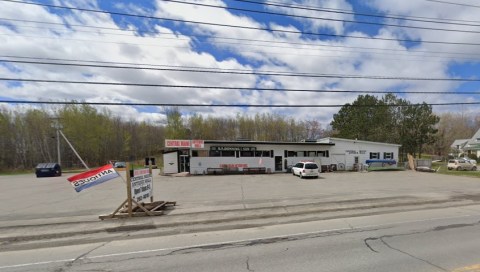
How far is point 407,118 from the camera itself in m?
54.4

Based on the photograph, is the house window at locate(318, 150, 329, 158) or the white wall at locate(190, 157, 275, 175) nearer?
the white wall at locate(190, 157, 275, 175)

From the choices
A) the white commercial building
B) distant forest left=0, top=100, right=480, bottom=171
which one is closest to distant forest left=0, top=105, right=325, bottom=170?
distant forest left=0, top=100, right=480, bottom=171

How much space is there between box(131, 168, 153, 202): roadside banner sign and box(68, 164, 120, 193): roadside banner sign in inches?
34.7

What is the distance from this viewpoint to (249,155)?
33.3m

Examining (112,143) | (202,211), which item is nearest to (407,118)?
(202,211)

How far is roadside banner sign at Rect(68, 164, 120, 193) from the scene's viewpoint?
372 inches

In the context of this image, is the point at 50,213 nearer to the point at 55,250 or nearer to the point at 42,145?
the point at 55,250

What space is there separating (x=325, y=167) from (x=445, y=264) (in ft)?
104

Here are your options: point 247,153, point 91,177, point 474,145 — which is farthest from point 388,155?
point 91,177

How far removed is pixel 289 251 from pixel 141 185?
732cm

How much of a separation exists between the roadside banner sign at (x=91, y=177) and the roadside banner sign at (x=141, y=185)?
34.7 inches

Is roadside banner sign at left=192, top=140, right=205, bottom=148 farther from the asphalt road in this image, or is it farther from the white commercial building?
the asphalt road

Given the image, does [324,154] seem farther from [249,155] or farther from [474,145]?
[474,145]

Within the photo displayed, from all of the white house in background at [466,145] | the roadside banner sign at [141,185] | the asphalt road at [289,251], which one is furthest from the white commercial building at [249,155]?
the white house in background at [466,145]
